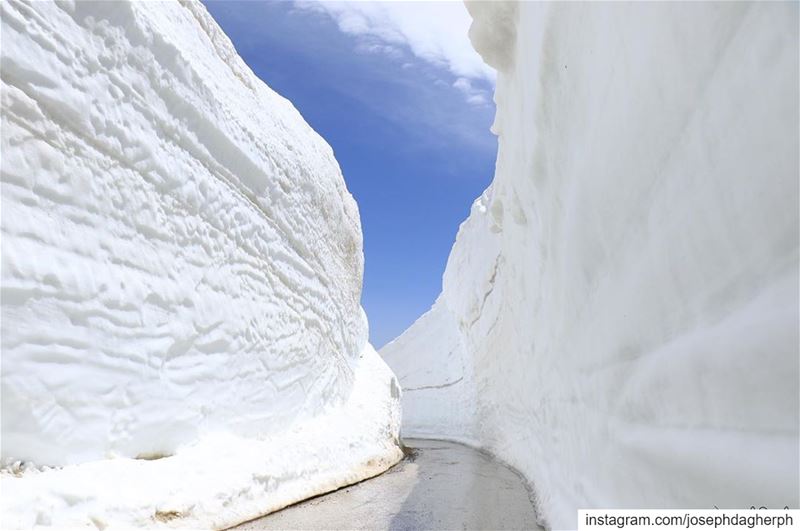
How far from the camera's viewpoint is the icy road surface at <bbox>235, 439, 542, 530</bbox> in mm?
3062

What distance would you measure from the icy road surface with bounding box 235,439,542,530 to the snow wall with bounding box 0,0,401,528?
23 cm

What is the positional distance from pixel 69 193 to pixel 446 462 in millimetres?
5333

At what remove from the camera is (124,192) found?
280cm

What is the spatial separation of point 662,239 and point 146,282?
2.47m

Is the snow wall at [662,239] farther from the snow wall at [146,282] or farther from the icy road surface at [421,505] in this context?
the snow wall at [146,282]

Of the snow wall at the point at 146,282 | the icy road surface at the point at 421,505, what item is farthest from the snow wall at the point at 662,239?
the snow wall at the point at 146,282

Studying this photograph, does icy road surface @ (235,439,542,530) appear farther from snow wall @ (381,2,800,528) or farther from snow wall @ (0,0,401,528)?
snow wall @ (381,2,800,528)

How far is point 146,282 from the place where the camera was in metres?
2.86

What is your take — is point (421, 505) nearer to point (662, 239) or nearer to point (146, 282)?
point (146, 282)

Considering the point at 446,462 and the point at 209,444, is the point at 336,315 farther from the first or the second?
the point at 209,444

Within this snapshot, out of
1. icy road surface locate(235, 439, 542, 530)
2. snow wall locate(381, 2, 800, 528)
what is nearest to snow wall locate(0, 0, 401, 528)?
icy road surface locate(235, 439, 542, 530)

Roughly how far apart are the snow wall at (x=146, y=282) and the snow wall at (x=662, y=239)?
1.85 metres

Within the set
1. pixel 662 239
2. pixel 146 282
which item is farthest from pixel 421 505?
pixel 662 239

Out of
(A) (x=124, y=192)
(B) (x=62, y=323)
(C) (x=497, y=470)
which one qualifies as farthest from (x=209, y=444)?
(C) (x=497, y=470)
